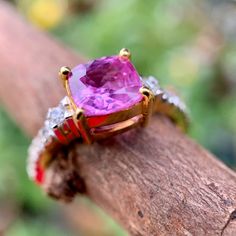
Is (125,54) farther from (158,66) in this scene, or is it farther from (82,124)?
(158,66)

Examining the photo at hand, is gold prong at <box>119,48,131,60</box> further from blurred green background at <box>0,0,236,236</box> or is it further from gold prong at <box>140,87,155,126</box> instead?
blurred green background at <box>0,0,236,236</box>

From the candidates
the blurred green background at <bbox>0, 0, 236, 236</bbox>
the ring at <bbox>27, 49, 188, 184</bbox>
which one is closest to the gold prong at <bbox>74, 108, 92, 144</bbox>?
the ring at <bbox>27, 49, 188, 184</bbox>

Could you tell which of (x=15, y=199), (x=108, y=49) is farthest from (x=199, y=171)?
(x=15, y=199)

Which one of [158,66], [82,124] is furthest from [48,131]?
[158,66]

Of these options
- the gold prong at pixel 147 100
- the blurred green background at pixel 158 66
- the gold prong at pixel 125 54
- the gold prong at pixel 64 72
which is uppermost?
the blurred green background at pixel 158 66

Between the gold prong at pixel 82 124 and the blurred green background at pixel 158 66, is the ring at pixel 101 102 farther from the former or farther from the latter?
the blurred green background at pixel 158 66

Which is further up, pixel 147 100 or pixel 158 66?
pixel 158 66

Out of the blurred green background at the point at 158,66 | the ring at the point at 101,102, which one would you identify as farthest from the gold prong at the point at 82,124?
the blurred green background at the point at 158,66
